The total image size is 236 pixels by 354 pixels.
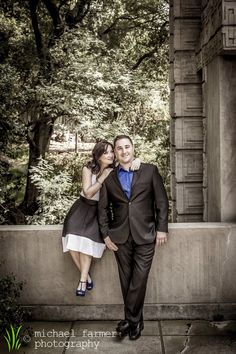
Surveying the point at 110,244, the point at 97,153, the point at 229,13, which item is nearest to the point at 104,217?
the point at 110,244

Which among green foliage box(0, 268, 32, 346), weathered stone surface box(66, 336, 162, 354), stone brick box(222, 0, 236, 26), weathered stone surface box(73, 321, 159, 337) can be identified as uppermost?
stone brick box(222, 0, 236, 26)

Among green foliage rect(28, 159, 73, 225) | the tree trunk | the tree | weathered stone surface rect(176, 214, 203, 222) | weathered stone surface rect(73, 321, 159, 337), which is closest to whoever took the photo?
weathered stone surface rect(73, 321, 159, 337)

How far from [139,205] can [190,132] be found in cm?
270

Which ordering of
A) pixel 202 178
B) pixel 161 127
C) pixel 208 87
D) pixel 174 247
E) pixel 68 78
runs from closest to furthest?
pixel 174 247
pixel 208 87
pixel 202 178
pixel 68 78
pixel 161 127

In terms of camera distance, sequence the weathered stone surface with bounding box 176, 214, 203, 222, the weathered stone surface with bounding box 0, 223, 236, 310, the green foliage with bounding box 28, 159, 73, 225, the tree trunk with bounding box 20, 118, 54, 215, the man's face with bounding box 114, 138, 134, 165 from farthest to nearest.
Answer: the tree trunk with bounding box 20, 118, 54, 215 < the green foliage with bounding box 28, 159, 73, 225 < the weathered stone surface with bounding box 176, 214, 203, 222 < the weathered stone surface with bounding box 0, 223, 236, 310 < the man's face with bounding box 114, 138, 134, 165

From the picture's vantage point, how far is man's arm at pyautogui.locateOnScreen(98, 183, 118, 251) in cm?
499

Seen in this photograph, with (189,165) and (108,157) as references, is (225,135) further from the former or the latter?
(189,165)

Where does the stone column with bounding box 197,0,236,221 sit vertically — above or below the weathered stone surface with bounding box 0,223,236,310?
above

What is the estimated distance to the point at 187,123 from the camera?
7223 mm

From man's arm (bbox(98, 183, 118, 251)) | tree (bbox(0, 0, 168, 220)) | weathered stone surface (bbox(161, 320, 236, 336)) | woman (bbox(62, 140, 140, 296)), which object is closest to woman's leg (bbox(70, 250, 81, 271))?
woman (bbox(62, 140, 140, 296))

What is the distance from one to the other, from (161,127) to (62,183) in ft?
16.3

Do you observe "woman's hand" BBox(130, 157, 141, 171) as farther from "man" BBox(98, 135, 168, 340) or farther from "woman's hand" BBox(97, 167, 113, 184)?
"woman's hand" BBox(97, 167, 113, 184)

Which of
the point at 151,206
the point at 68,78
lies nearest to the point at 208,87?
the point at 151,206

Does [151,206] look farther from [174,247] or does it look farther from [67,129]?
[67,129]
